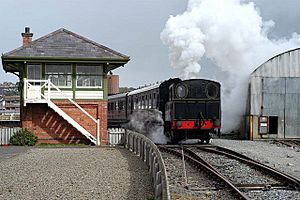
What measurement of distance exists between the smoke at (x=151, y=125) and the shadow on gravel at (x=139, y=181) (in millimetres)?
8577

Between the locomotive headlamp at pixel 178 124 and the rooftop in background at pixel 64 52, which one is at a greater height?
the rooftop in background at pixel 64 52

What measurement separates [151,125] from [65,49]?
221 inches

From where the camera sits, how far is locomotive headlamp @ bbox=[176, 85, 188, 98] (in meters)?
21.5

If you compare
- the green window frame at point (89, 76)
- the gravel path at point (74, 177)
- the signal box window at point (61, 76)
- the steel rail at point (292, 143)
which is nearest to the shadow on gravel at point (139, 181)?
the gravel path at point (74, 177)

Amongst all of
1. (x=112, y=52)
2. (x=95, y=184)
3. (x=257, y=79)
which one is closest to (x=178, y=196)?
(x=95, y=184)

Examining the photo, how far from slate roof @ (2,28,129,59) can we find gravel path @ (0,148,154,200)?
6.52 m

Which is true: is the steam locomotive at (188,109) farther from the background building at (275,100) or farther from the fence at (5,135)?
the fence at (5,135)

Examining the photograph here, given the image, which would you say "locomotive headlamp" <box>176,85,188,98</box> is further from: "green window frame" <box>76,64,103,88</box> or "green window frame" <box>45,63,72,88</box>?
"green window frame" <box>45,63,72,88</box>

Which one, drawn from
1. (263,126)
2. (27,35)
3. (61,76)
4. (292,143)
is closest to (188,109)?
(61,76)

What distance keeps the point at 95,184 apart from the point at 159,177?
2355 mm

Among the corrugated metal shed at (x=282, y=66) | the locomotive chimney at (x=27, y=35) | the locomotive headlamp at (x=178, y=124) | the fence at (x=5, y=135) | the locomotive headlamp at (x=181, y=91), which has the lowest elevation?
the fence at (x=5, y=135)

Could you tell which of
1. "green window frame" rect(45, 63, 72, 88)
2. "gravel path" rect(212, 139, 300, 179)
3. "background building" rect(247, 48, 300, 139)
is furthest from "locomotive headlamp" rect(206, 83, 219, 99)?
"green window frame" rect(45, 63, 72, 88)

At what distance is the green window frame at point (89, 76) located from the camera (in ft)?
72.7

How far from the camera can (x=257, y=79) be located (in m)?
27.1
